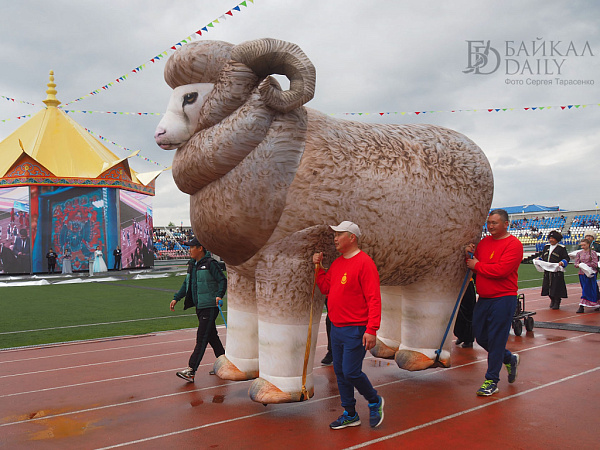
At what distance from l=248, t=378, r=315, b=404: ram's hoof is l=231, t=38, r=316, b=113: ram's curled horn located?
75.5 inches

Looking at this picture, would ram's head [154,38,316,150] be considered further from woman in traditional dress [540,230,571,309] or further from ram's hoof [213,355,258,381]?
woman in traditional dress [540,230,571,309]

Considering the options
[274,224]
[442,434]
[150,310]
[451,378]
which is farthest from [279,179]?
[150,310]

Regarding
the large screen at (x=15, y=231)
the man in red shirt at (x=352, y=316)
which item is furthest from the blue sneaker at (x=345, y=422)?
the large screen at (x=15, y=231)

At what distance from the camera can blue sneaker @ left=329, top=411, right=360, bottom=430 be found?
3.18 meters

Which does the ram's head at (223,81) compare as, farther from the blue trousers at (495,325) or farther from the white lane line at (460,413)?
the white lane line at (460,413)

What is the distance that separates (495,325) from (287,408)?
67.4 inches

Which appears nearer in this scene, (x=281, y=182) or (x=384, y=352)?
(x=281, y=182)

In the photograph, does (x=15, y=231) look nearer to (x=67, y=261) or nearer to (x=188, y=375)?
(x=67, y=261)

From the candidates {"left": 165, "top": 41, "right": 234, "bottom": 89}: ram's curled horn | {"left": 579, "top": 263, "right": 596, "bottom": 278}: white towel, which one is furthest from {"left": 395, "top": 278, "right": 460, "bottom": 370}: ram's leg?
{"left": 579, "top": 263, "right": 596, "bottom": 278}: white towel

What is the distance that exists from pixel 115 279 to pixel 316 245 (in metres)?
16.4

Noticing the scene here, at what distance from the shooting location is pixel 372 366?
4.95 metres

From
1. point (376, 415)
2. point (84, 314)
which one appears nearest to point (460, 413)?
point (376, 415)

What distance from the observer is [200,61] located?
3.49 meters

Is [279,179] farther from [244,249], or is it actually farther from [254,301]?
[254,301]
